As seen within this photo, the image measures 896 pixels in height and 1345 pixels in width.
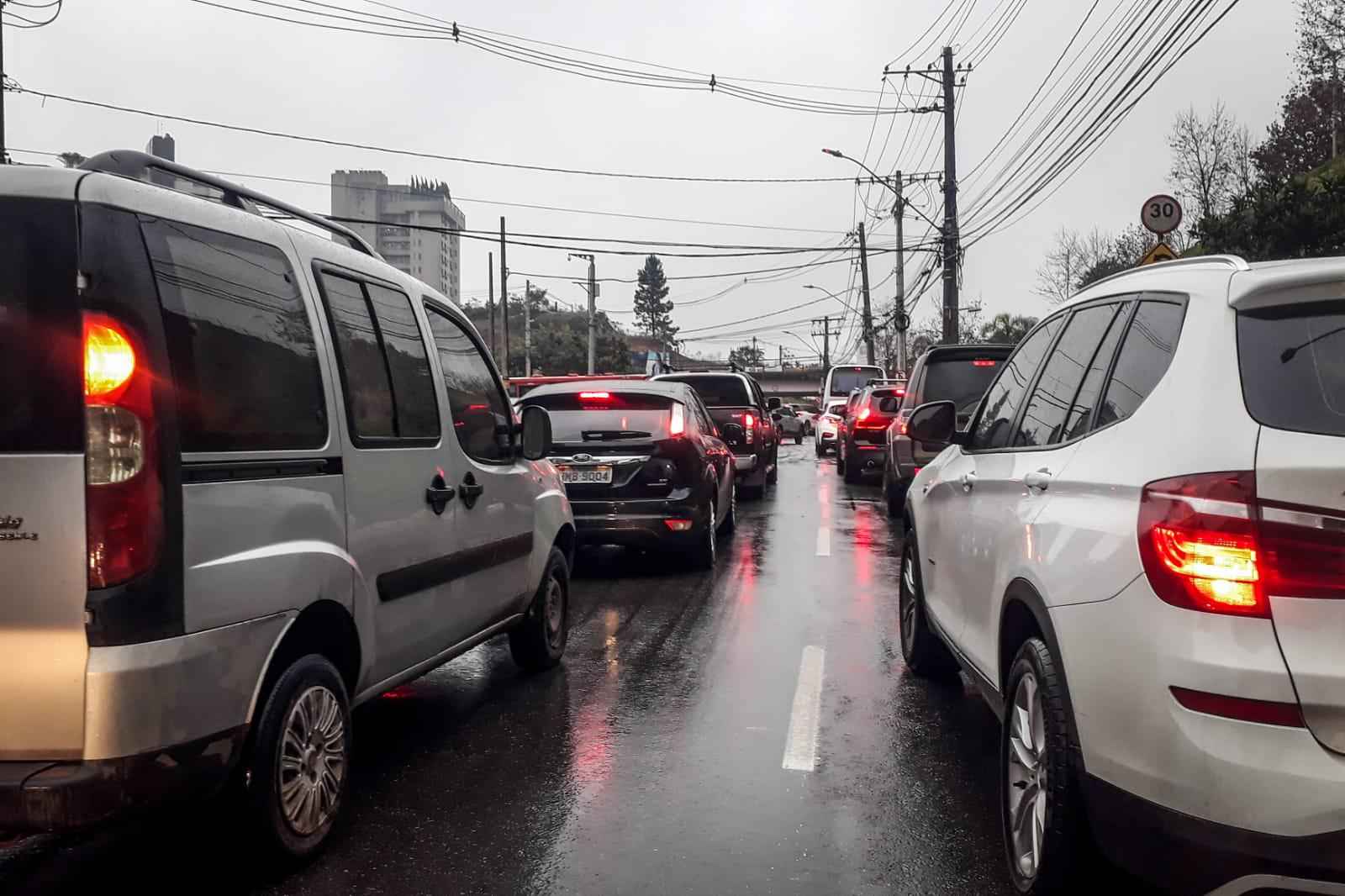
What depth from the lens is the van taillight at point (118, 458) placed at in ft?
8.90

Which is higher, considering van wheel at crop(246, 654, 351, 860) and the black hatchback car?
the black hatchback car

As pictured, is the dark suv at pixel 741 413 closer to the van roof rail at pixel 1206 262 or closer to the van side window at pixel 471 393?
the van side window at pixel 471 393

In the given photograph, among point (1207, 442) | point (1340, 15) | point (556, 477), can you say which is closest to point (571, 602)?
point (556, 477)

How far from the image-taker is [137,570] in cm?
274

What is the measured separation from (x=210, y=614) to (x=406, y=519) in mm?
1285

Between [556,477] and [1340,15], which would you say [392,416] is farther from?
[1340,15]

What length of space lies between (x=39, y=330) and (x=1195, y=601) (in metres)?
2.81

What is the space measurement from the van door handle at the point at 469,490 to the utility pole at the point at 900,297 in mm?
28031

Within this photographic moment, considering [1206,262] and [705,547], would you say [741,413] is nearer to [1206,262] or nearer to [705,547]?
[705,547]

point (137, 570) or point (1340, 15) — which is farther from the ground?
point (1340, 15)

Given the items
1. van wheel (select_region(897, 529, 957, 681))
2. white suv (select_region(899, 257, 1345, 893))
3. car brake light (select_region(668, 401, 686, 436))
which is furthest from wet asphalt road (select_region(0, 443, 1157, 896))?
car brake light (select_region(668, 401, 686, 436))

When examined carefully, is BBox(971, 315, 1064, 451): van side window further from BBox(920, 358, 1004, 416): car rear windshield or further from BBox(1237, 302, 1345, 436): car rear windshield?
BBox(920, 358, 1004, 416): car rear windshield

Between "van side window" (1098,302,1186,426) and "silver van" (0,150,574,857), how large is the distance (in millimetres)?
2439

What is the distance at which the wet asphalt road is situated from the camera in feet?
11.3
